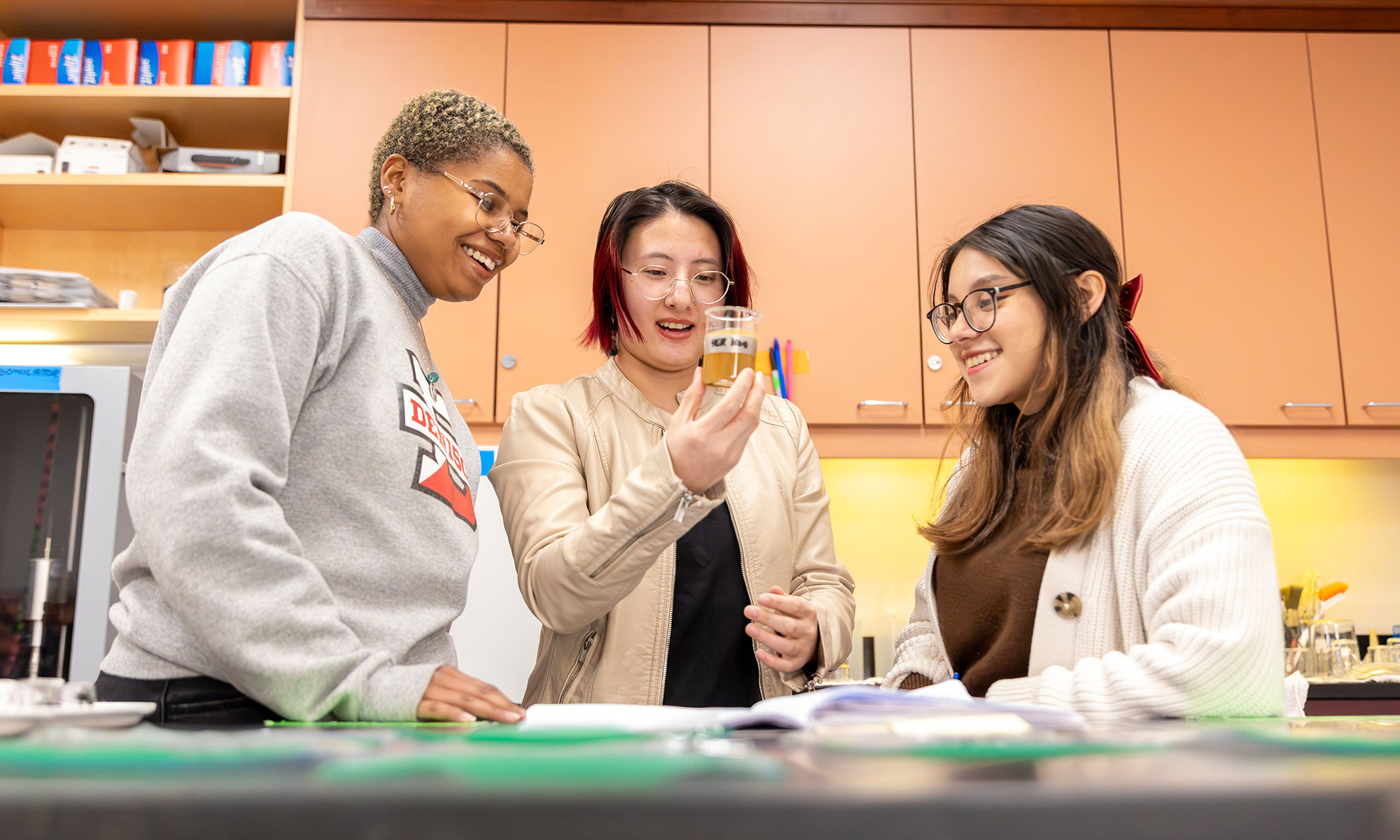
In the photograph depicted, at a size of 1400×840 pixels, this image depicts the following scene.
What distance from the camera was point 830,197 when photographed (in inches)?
108

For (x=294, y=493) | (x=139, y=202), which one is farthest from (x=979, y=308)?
(x=139, y=202)

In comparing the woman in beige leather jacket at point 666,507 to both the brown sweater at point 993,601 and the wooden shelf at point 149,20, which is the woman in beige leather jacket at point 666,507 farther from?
the wooden shelf at point 149,20

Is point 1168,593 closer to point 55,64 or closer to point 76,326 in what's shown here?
point 76,326

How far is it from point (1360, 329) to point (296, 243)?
9.48 feet

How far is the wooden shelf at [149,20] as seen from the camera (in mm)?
2771

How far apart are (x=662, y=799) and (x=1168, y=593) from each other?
89cm

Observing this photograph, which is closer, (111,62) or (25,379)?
(25,379)

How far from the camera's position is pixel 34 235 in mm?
3002

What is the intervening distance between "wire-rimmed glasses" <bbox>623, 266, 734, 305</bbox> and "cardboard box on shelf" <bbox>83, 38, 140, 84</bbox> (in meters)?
2.09

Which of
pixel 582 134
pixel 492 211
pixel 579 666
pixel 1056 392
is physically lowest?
pixel 579 666

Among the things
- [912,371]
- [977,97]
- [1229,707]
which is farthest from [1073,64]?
[1229,707]

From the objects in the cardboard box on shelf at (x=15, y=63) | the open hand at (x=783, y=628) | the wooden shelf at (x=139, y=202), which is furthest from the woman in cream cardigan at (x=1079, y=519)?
the cardboard box on shelf at (x=15, y=63)

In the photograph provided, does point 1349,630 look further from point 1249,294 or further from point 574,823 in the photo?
point 574,823

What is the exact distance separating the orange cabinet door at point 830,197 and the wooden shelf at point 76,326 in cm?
167
